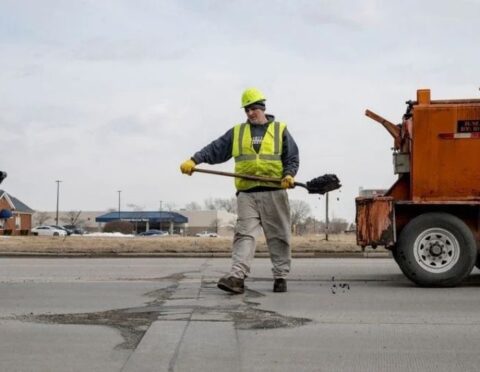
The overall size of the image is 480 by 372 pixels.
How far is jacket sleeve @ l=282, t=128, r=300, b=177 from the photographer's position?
299 inches

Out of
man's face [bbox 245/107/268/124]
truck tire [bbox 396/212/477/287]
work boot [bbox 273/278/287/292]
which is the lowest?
work boot [bbox 273/278/287/292]

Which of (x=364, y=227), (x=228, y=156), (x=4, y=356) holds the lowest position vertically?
(x=4, y=356)

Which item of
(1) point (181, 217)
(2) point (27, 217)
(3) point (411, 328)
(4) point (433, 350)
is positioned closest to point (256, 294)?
(3) point (411, 328)

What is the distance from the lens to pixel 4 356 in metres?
5.00

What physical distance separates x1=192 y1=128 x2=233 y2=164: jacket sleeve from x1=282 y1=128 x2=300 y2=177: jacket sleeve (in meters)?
0.59

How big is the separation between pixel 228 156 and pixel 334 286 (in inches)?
79.2

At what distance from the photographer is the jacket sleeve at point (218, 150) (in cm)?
773

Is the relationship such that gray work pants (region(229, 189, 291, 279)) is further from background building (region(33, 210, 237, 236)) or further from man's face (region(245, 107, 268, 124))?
background building (region(33, 210, 237, 236))

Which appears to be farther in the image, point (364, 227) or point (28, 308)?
point (364, 227)

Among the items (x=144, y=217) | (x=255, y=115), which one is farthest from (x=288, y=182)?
(x=144, y=217)

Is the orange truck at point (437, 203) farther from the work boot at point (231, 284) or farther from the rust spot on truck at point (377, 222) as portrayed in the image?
the work boot at point (231, 284)

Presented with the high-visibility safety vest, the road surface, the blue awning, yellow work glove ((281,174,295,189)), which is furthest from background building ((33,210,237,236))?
yellow work glove ((281,174,295,189))

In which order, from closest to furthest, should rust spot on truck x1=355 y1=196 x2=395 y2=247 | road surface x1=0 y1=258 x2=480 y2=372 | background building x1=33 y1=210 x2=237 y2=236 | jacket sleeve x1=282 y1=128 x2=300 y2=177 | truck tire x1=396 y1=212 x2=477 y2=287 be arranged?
road surface x1=0 y1=258 x2=480 y2=372, jacket sleeve x1=282 y1=128 x2=300 y2=177, truck tire x1=396 y1=212 x2=477 y2=287, rust spot on truck x1=355 y1=196 x2=395 y2=247, background building x1=33 y1=210 x2=237 y2=236

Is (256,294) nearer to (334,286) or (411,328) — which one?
(334,286)
